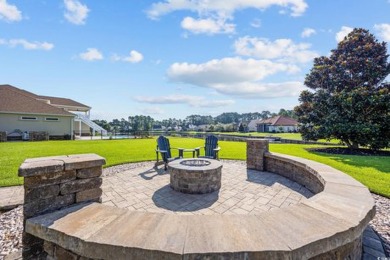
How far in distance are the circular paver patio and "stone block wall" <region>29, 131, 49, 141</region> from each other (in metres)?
14.5

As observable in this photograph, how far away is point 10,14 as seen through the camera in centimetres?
554

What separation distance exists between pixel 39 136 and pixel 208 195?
17.6 m

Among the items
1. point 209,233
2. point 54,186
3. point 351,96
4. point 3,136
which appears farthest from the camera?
point 3,136

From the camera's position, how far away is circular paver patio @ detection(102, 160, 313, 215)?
11.1ft

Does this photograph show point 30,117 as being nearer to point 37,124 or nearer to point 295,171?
point 37,124

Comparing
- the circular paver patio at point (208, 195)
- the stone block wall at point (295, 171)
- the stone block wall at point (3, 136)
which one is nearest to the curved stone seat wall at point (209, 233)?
the circular paver patio at point (208, 195)

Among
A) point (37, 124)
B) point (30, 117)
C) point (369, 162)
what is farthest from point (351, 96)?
point (30, 117)

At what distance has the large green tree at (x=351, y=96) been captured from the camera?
34.5 feet

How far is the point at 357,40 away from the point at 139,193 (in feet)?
51.5

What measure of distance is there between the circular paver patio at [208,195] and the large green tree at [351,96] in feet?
29.1

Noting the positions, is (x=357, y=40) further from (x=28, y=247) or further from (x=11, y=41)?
(x=11, y=41)

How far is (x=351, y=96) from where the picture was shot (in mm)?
10773

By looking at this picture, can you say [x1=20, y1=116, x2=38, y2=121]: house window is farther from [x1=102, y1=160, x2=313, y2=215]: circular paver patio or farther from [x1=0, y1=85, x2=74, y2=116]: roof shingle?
[x1=102, y1=160, x2=313, y2=215]: circular paver patio

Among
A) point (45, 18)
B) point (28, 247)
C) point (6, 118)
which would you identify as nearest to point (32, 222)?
point (28, 247)
